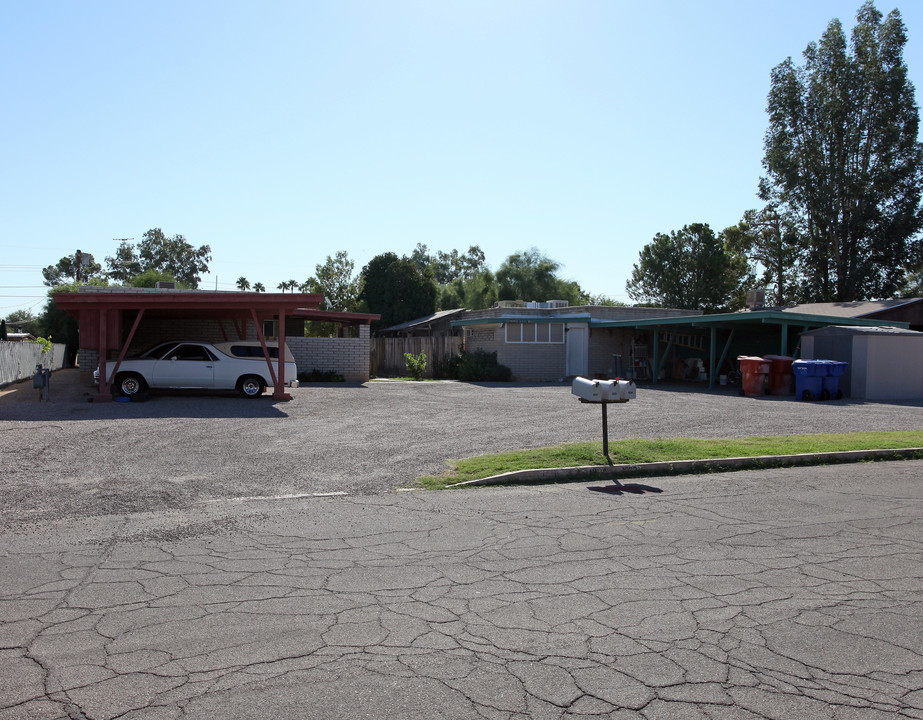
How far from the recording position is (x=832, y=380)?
2127cm

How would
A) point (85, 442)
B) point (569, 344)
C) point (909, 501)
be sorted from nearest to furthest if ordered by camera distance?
1. point (909, 501)
2. point (85, 442)
3. point (569, 344)

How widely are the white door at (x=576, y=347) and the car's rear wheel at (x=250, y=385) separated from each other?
15700 mm

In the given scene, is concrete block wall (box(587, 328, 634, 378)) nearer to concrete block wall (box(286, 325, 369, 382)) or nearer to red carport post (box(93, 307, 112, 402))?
concrete block wall (box(286, 325, 369, 382))

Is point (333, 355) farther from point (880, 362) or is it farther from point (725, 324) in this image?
point (880, 362)

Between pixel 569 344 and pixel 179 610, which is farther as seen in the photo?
pixel 569 344

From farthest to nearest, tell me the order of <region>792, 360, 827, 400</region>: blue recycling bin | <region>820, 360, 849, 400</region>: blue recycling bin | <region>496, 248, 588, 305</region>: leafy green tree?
<region>496, 248, 588, 305</region>: leafy green tree, <region>820, 360, 849, 400</region>: blue recycling bin, <region>792, 360, 827, 400</region>: blue recycling bin

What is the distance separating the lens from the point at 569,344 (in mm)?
32125

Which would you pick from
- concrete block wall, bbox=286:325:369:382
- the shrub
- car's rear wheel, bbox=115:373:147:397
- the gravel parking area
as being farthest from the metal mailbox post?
the shrub

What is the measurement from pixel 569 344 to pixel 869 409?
1471 centimetres

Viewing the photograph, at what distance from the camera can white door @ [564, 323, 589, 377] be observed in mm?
31891

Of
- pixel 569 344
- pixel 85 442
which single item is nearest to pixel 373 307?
pixel 569 344

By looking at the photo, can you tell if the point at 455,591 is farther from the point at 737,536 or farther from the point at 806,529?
the point at 806,529

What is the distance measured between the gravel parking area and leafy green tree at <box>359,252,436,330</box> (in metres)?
26.8

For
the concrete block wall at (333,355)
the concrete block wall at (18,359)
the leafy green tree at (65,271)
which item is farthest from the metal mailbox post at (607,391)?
the leafy green tree at (65,271)
